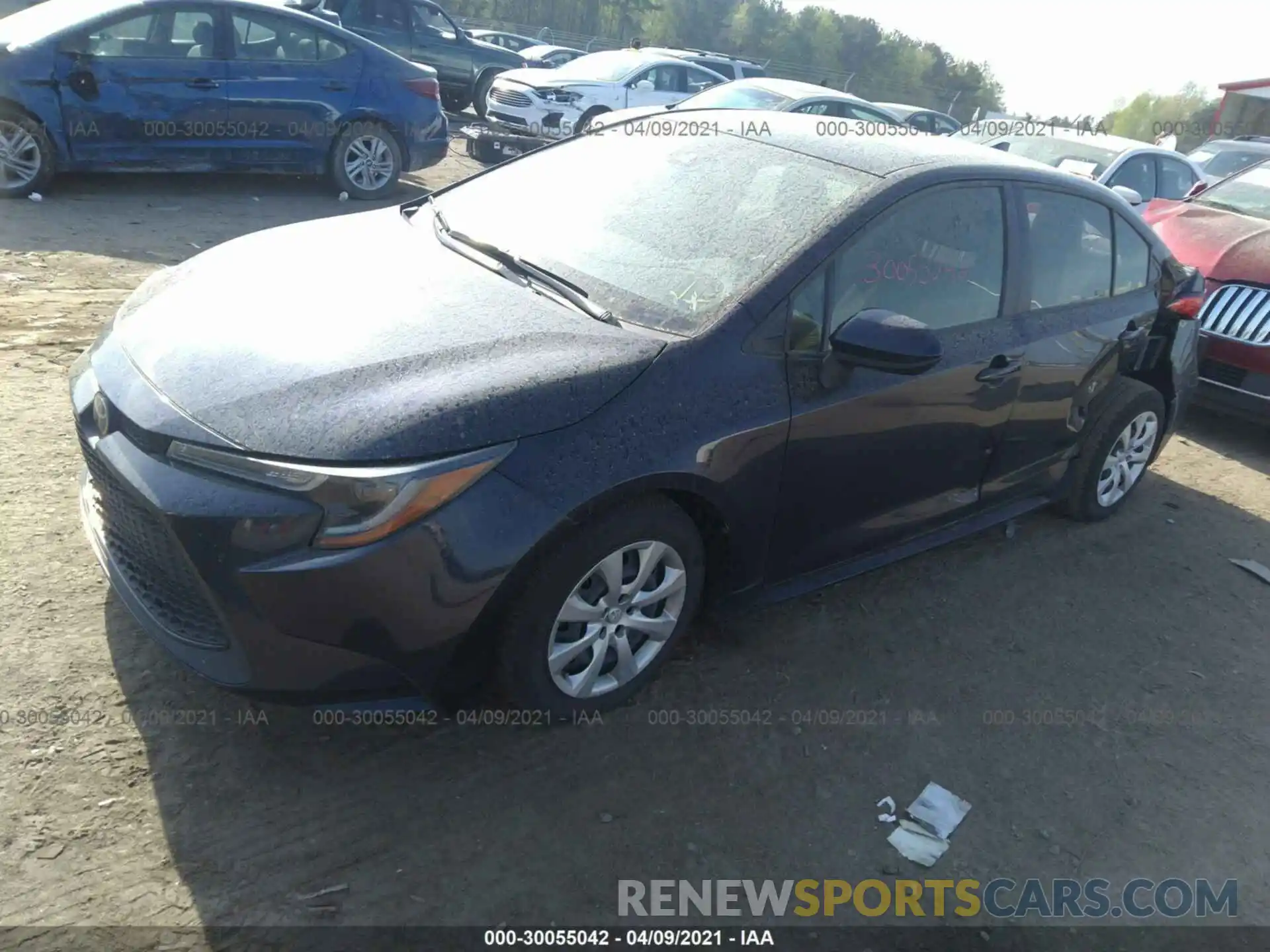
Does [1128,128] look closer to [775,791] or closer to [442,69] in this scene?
[442,69]

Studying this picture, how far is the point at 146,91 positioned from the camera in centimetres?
784

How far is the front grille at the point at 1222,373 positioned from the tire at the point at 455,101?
12690mm

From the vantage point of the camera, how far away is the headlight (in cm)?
Answer: 244

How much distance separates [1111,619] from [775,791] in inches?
80.0

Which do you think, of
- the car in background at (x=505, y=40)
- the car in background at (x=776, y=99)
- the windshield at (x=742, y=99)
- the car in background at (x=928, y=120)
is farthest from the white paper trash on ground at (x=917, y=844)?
the car in background at (x=505, y=40)

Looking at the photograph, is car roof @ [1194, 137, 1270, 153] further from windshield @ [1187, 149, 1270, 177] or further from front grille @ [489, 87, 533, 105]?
front grille @ [489, 87, 533, 105]

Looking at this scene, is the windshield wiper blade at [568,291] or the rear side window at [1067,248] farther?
the rear side window at [1067,248]

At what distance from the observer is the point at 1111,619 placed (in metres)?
4.21

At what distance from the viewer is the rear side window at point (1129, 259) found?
4465mm

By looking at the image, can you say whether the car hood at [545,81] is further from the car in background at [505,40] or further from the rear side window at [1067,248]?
the car in background at [505,40]

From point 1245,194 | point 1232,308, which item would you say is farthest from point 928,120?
point 1232,308

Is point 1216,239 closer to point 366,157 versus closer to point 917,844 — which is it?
point 917,844

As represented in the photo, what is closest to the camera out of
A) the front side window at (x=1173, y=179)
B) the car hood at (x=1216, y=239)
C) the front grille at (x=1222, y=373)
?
the front grille at (x=1222, y=373)

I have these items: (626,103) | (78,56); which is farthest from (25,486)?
(626,103)
